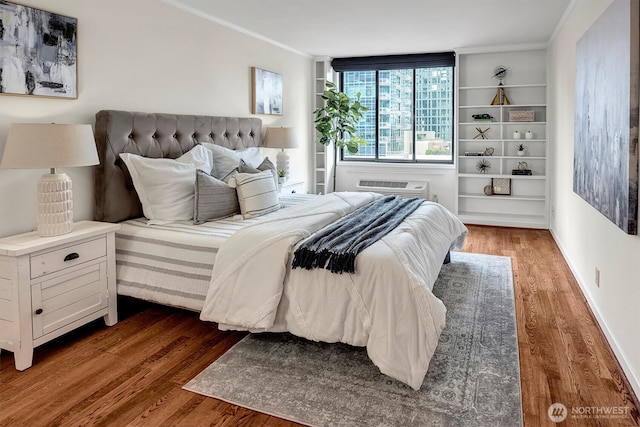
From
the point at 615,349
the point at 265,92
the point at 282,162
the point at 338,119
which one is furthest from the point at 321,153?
the point at 615,349

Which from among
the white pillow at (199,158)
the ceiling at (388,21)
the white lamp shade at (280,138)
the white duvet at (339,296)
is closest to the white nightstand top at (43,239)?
the white duvet at (339,296)

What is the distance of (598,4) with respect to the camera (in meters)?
2.97

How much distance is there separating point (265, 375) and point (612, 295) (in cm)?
196

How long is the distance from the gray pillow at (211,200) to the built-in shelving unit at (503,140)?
3839 mm

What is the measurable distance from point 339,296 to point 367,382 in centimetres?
42

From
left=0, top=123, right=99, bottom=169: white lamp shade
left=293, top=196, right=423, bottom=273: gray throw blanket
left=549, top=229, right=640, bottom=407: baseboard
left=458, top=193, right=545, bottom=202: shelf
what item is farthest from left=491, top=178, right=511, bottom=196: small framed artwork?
left=0, top=123, right=99, bottom=169: white lamp shade

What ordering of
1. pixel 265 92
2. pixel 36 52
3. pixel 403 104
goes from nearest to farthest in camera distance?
1. pixel 36 52
2. pixel 265 92
3. pixel 403 104

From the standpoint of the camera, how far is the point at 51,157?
2.43m

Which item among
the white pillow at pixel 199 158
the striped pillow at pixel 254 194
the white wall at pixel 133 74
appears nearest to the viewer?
the white wall at pixel 133 74

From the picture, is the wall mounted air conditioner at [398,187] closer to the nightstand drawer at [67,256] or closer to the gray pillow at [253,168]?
the gray pillow at [253,168]

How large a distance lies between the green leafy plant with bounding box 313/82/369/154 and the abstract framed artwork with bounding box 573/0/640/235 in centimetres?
330

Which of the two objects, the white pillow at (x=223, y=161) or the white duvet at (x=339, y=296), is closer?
the white duvet at (x=339, y=296)

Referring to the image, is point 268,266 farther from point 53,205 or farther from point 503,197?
point 503,197

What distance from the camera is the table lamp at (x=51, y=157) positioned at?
7.84 feet
